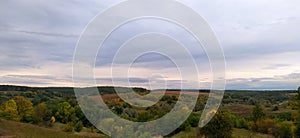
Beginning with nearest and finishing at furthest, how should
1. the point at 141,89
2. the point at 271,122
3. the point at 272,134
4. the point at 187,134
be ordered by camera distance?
the point at 141,89 < the point at 187,134 < the point at 272,134 < the point at 271,122

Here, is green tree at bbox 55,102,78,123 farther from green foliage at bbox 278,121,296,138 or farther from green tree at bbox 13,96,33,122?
green foliage at bbox 278,121,296,138

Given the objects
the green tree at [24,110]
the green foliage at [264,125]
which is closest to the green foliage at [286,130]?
the green foliage at [264,125]

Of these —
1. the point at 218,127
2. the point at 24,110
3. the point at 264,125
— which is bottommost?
the point at 264,125

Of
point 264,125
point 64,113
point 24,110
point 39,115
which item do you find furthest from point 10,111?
point 264,125

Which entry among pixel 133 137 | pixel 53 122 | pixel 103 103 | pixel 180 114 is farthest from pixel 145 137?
pixel 53 122

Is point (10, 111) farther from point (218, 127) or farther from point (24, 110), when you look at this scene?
point (218, 127)

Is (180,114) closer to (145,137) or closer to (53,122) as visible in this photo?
(145,137)
